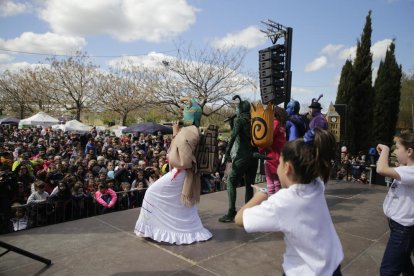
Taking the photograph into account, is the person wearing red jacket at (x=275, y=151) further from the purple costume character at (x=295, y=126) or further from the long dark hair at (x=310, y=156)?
the long dark hair at (x=310, y=156)

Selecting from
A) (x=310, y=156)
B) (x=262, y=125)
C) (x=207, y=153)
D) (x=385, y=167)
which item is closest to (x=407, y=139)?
(x=385, y=167)

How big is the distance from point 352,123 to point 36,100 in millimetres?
34465

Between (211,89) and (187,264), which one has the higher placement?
(211,89)

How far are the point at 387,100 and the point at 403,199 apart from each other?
26.5 meters

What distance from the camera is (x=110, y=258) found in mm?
3480

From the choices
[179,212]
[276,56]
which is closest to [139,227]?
[179,212]

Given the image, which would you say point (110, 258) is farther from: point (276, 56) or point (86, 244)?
point (276, 56)

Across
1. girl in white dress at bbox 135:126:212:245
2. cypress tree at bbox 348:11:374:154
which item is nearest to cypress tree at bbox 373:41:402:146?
cypress tree at bbox 348:11:374:154

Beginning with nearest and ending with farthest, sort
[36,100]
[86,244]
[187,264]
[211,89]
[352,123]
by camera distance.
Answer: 1. [187,264]
2. [86,244]
3. [211,89]
4. [352,123]
5. [36,100]

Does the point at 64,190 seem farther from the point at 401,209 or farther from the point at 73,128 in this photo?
the point at 73,128

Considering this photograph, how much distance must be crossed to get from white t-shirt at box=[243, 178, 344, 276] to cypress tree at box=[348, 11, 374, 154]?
2057 cm

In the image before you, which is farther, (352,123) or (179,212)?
(352,123)

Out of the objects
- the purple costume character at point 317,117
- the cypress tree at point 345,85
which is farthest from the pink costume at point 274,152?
the cypress tree at point 345,85

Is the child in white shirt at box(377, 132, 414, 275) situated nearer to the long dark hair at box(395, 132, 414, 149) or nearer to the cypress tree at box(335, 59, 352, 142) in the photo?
the long dark hair at box(395, 132, 414, 149)
